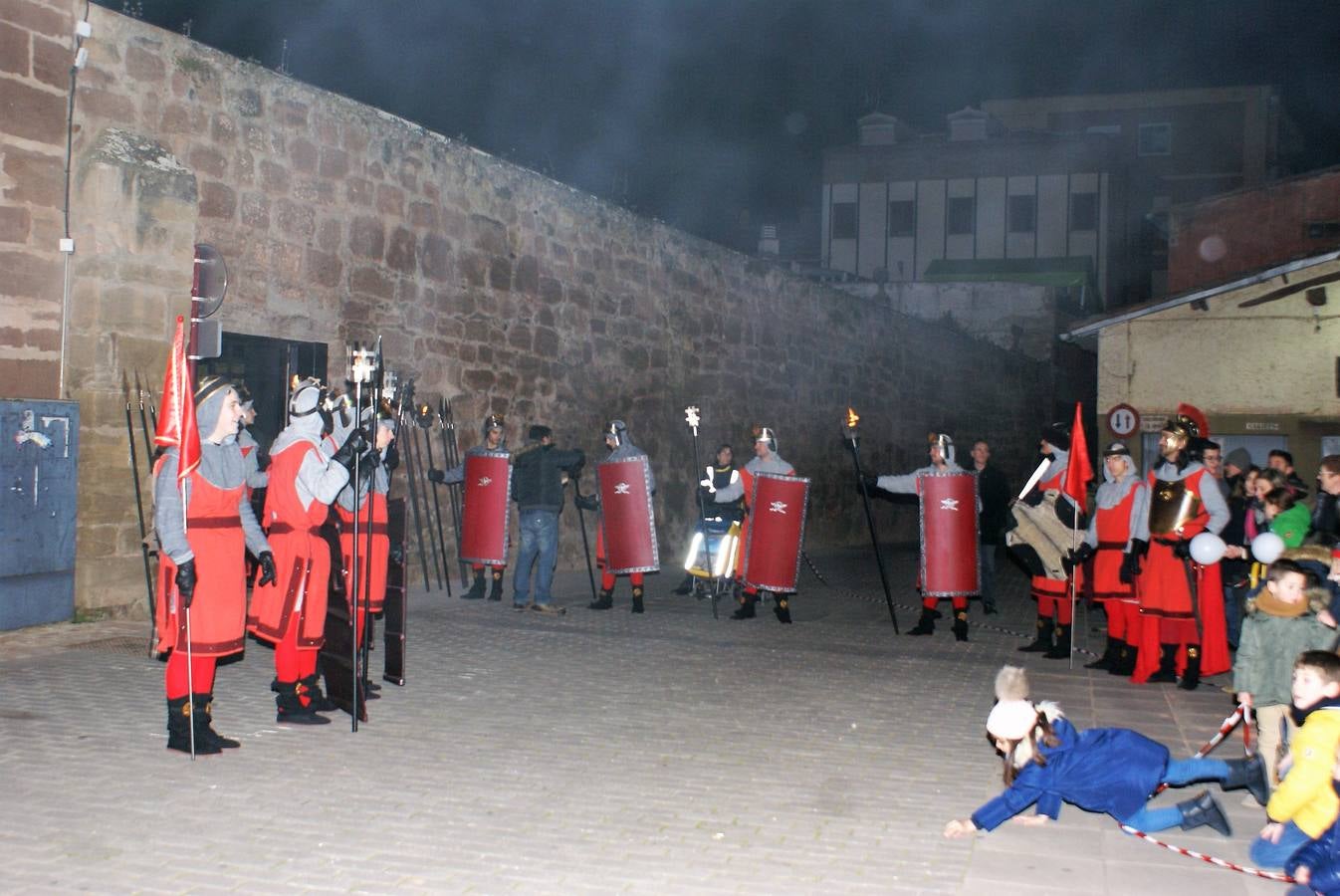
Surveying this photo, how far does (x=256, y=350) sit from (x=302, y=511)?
515 centimetres

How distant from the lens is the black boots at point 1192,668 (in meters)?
8.82

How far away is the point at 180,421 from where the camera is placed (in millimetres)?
5922

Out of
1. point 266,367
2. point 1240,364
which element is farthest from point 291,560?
point 1240,364

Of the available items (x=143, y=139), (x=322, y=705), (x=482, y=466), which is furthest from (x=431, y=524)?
(x=322, y=705)

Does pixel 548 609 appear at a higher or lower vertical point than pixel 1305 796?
lower

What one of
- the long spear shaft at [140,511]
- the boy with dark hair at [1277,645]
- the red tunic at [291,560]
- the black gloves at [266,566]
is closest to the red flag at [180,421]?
the black gloves at [266,566]

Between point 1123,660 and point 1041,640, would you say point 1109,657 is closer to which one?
point 1123,660

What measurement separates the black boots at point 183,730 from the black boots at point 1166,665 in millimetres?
6023

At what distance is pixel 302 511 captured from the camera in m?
6.74

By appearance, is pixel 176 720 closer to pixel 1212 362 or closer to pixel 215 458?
pixel 215 458

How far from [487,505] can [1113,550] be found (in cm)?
561

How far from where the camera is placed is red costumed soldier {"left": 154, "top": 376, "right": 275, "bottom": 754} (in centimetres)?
596

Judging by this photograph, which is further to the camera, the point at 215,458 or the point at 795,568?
the point at 795,568

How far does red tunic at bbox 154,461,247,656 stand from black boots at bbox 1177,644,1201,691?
595cm
